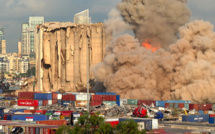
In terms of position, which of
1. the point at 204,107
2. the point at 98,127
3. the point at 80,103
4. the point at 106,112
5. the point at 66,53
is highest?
the point at 66,53

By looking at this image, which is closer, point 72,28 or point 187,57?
point 187,57

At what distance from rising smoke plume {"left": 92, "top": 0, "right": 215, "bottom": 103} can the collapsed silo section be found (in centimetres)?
2092

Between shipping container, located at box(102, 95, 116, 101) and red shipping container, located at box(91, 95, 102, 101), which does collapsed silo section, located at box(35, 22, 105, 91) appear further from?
shipping container, located at box(102, 95, 116, 101)

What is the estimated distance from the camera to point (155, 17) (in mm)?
108562

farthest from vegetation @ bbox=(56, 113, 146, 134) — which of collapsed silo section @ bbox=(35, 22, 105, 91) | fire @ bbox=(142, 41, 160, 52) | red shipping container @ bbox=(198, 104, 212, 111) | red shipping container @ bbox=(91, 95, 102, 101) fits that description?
collapsed silo section @ bbox=(35, 22, 105, 91)

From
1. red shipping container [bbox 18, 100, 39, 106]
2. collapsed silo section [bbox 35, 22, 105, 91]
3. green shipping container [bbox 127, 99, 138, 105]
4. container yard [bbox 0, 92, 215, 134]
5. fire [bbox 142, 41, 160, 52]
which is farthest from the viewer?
collapsed silo section [bbox 35, 22, 105, 91]

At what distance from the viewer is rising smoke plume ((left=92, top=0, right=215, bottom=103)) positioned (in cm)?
9425

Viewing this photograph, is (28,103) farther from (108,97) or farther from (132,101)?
(132,101)

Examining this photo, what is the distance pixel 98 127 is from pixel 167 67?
57.2 metres

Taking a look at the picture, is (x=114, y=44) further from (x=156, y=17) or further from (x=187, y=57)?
(x=187, y=57)

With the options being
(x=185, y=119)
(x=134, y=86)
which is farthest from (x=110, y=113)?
(x=134, y=86)

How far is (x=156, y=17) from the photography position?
10850 centimetres

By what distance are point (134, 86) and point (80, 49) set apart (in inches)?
1354

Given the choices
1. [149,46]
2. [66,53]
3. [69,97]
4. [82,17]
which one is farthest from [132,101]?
[82,17]
